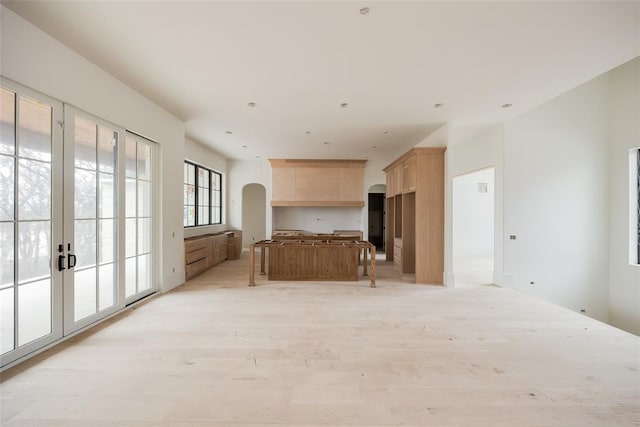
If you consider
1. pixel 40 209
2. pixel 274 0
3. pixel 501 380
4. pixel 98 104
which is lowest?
pixel 501 380

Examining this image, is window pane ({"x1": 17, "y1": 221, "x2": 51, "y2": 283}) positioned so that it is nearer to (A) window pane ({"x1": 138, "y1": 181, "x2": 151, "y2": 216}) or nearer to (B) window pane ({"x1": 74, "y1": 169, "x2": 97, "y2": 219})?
(B) window pane ({"x1": 74, "y1": 169, "x2": 97, "y2": 219})

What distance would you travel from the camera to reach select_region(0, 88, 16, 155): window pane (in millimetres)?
2051

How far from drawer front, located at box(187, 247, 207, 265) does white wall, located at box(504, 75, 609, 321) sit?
574 centimetres

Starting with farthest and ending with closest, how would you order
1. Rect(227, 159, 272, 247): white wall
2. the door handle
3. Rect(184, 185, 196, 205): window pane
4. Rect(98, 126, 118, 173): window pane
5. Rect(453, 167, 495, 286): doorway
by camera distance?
1. Rect(453, 167, 495, 286): doorway
2. Rect(227, 159, 272, 247): white wall
3. Rect(184, 185, 196, 205): window pane
4. Rect(98, 126, 118, 173): window pane
5. the door handle

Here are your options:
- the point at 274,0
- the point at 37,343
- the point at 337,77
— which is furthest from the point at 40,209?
the point at 337,77

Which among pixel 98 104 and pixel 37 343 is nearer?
pixel 37 343

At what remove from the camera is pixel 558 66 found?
2.75 m

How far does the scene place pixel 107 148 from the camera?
3090 millimetres

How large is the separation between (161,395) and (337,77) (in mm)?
3276

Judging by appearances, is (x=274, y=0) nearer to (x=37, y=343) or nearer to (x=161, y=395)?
(x=161, y=395)

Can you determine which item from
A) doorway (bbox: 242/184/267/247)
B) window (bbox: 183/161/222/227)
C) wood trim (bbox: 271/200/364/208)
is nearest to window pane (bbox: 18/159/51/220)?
window (bbox: 183/161/222/227)

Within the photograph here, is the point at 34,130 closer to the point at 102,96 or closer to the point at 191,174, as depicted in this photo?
the point at 102,96

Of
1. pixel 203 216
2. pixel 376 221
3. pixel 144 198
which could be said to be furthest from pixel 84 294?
pixel 376 221

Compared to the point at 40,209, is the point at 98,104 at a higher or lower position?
higher
